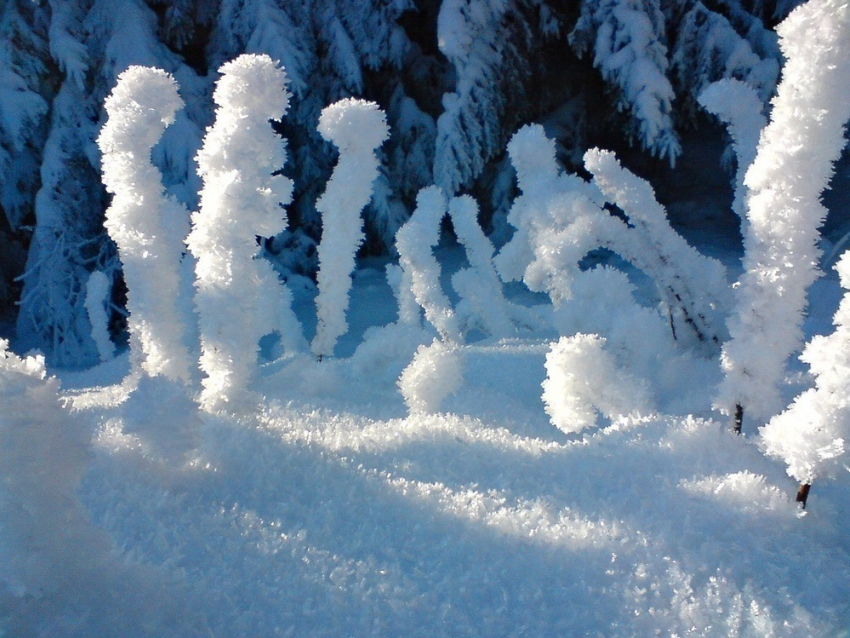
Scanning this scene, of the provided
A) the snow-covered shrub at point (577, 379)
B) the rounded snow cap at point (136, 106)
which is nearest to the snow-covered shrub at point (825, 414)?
the snow-covered shrub at point (577, 379)

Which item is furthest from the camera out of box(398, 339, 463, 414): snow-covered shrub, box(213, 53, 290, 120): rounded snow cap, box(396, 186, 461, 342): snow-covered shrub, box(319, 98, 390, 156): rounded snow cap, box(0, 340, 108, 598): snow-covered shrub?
box(396, 186, 461, 342): snow-covered shrub

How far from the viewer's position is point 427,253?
368cm

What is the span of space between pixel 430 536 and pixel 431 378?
926 mm

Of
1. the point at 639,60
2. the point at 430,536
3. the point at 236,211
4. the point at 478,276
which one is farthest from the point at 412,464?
the point at 639,60

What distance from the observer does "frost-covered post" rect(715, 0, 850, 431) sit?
1470 mm

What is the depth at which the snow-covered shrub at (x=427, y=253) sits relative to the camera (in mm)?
3537

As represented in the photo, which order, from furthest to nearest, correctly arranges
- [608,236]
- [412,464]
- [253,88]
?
[608,236]
[253,88]
[412,464]

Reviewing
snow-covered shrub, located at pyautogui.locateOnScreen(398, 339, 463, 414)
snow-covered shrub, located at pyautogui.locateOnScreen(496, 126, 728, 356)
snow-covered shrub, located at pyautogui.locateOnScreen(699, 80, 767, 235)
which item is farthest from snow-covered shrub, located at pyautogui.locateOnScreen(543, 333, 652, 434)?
snow-covered shrub, located at pyautogui.locateOnScreen(699, 80, 767, 235)

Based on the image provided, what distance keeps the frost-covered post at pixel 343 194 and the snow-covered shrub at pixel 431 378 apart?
37.9 inches

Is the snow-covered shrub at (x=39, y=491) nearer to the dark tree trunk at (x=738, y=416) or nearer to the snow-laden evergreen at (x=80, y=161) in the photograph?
the dark tree trunk at (x=738, y=416)

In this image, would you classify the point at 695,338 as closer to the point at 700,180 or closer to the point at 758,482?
the point at 758,482

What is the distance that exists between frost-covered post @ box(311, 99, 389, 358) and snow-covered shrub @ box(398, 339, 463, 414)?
963 millimetres

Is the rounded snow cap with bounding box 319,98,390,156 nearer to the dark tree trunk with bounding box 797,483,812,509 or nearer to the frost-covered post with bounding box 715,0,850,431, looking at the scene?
the frost-covered post with bounding box 715,0,850,431

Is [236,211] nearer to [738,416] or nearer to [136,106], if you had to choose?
[136,106]
